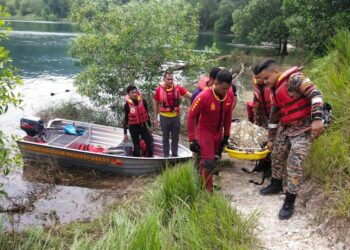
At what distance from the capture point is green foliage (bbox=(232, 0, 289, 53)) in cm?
3250

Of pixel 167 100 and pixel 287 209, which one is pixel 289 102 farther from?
pixel 167 100

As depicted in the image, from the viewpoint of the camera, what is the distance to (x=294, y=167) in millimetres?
3719

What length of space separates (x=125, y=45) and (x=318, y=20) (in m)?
6.12

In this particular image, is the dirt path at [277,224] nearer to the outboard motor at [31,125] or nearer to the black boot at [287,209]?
the black boot at [287,209]

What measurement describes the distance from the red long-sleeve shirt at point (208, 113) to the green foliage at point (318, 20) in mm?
6792

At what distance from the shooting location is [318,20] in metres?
11.0

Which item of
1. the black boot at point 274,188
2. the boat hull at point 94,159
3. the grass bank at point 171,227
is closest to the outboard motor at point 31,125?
the boat hull at point 94,159

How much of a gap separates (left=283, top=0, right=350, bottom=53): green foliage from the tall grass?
480 cm

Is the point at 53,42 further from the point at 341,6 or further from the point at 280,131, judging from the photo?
the point at 280,131

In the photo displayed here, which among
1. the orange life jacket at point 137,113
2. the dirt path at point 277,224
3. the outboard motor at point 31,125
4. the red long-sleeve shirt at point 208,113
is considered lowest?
the outboard motor at point 31,125

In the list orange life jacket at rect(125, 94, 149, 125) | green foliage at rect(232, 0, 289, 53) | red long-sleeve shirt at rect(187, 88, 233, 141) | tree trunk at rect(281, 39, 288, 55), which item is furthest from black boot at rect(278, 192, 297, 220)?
tree trunk at rect(281, 39, 288, 55)

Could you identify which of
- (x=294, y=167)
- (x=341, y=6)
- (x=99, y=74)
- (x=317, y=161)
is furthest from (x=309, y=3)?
(x=294, y=167)

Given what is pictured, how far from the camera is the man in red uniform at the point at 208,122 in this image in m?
4.20

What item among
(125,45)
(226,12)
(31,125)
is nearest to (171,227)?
(31,125)
